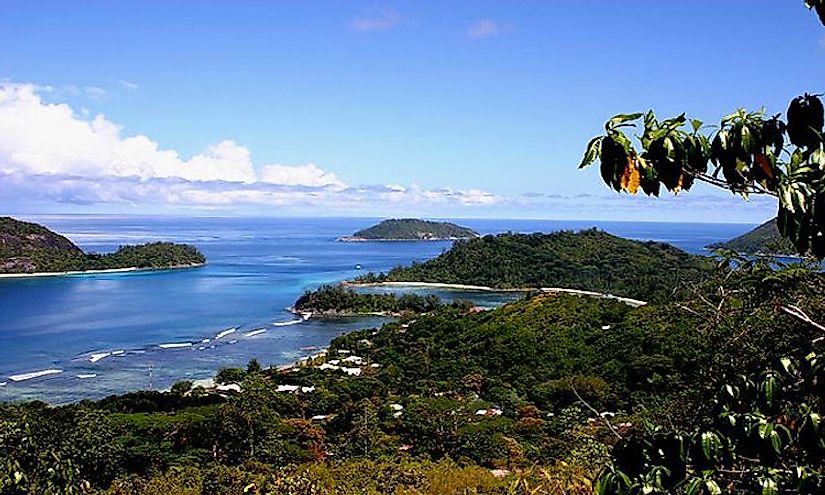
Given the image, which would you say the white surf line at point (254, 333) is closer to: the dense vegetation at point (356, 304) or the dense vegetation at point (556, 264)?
the dense vegetation at point (356, 304)

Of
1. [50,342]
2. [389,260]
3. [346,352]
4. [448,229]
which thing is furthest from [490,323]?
[448,229]

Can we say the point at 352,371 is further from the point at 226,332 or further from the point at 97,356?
the point at 226,332

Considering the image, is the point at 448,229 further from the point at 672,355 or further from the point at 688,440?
the point at 688,440

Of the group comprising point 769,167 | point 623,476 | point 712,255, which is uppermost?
point 769,167

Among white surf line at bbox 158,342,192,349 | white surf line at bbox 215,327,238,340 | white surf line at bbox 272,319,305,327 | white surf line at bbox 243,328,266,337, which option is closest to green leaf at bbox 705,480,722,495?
white surf line at bbox 158,342,192,349

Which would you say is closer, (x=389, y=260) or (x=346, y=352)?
(x=346, y=352)

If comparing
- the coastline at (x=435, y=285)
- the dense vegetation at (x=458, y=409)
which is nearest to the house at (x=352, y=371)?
the dense vegetation at (x=458, y=409)

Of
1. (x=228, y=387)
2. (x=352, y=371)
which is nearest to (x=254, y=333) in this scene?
(x=352, y=371)
